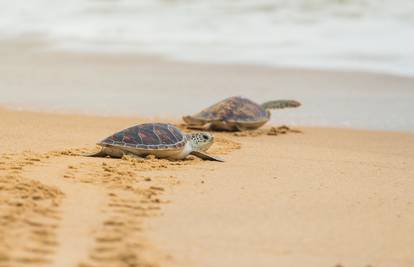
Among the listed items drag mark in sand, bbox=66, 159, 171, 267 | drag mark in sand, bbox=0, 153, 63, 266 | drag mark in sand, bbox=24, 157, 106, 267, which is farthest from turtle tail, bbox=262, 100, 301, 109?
drag mark in sand, bbox=0, 153, 63, 266

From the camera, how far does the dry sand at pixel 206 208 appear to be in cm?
420

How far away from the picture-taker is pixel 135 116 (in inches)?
390

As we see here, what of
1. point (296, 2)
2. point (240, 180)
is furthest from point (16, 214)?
point (296, 2)

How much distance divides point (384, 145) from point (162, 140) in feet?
9.08

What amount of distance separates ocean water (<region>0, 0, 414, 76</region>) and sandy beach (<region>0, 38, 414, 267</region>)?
547 cm

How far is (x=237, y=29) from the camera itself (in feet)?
60.2

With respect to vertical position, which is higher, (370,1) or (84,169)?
(370,1)

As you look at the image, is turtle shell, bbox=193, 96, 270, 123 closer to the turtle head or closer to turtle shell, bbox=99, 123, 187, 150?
the turtle head

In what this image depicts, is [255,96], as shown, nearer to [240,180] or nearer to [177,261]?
[240,180]

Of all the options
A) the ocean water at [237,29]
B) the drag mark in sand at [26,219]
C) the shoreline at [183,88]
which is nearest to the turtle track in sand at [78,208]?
the drag mark in sand at [26,219]

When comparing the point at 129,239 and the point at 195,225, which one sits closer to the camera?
the point at 129,239

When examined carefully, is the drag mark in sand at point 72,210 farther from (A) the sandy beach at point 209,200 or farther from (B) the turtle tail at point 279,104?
(B) the turtle tail at point 279,104

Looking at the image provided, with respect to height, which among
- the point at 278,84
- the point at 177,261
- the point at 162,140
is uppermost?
the point at 278,84

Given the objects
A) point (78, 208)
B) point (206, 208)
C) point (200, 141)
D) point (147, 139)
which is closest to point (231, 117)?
point (200, 141)
